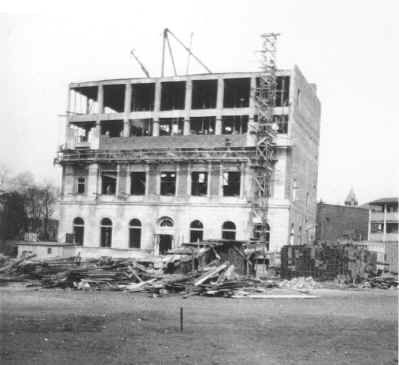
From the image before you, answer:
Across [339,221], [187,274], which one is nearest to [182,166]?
[187,274]

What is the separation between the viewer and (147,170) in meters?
44.8

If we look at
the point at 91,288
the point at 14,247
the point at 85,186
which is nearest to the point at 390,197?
the point at 85,186

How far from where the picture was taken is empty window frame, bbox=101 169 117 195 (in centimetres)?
4605

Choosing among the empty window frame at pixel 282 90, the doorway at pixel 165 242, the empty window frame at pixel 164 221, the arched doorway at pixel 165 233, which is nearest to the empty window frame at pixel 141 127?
the empty window frame at pixel 164 221

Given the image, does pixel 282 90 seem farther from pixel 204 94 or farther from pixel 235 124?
pixel 204 94

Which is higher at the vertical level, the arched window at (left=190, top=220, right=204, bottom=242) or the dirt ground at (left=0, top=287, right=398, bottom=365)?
the arched window at (left=190, top=220, right=204, bottom=242)

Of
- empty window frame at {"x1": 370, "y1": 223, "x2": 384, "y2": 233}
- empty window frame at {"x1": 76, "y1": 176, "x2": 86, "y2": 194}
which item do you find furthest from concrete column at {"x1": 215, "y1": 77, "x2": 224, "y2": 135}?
empty window frame at {"x1": 370, "y1": 223, "x2": 384, "y2": 233}

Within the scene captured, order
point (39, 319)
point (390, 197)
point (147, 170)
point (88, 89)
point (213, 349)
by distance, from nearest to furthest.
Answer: point (213, 349)
point (39, 319)
point (147, 170)
point (88, 89)
point (390, 197)

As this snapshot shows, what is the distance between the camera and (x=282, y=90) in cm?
Answer: 4241

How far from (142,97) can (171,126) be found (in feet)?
13.2

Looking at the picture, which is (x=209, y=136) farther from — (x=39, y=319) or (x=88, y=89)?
(x=39, y=319)

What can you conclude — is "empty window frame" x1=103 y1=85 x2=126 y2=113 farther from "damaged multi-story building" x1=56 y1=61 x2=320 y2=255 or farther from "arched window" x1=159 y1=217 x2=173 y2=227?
"arched window" x1=159 y1=217 x2=173 y2=227

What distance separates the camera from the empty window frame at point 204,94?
4588 centimetres

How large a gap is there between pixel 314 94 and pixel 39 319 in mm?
39974
